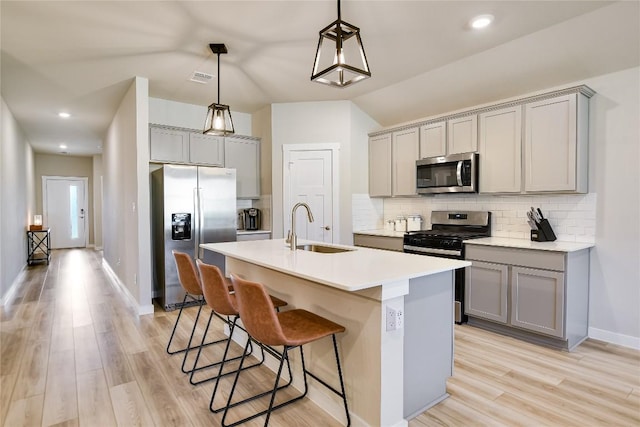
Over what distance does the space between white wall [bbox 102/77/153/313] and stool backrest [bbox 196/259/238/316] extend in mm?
2047

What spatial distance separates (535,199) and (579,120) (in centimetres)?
86

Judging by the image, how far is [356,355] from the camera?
198 centimetres

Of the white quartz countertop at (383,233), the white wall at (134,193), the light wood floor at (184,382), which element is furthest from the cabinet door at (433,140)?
the white wall at (134,193)

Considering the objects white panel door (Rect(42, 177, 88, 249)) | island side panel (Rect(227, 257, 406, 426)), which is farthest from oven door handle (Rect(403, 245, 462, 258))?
white panel door (Rect(42, 177, 88, 249))

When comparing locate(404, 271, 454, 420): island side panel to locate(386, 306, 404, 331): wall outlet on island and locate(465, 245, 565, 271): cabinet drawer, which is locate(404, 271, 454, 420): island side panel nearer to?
locate(386, 306, 404, 331): wall outlet on island

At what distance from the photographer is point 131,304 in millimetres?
4527

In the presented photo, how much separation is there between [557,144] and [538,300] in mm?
1419

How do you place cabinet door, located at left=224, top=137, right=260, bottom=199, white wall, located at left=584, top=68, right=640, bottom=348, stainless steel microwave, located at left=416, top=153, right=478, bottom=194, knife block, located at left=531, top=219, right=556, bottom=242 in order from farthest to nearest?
cabinet door, located at left=224, top=137, right=260, bottom=199 < stainless steel microwave, located at left=416, top=153, right=478, bottom=194 < knife block, located at left=531, top=219, right=556, bottom=242 < white wall, located at left=584, top=68, right=640, bottom=348

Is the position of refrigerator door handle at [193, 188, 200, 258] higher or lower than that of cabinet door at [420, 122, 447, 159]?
lower

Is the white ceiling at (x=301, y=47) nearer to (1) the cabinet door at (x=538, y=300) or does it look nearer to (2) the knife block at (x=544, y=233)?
(2) the knife block at (x=544, y=233)

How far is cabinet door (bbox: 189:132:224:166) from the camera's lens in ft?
15.9

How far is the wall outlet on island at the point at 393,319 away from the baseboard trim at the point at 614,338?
2.60 metres

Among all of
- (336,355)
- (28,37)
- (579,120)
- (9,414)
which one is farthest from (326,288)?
(28,37)

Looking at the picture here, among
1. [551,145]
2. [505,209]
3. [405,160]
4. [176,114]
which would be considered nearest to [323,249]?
[405,160]
